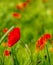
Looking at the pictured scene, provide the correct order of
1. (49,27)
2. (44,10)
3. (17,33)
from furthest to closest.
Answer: (44,10)
(49,27)
(17,33)

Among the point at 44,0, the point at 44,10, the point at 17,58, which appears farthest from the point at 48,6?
the point at 17,58

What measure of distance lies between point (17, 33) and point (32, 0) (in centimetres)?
566

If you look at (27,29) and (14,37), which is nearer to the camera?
(14,37)

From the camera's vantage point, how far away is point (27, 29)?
19.2ft

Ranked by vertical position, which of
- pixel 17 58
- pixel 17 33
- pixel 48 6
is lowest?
pixel 48 6

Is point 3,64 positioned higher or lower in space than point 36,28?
higher

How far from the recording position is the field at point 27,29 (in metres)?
2.23

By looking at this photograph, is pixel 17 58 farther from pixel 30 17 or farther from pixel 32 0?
pixel 32 0

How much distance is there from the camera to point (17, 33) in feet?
6.91

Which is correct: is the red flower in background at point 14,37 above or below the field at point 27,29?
above

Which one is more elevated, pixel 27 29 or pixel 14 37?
pixel 14 37

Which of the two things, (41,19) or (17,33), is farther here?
(41,19)

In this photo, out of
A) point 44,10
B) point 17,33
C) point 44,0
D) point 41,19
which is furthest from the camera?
point 44,0

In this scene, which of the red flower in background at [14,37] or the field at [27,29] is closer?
the red flower in background at [14,37]
